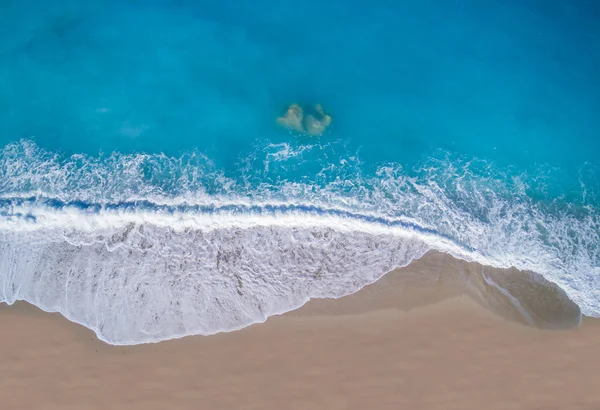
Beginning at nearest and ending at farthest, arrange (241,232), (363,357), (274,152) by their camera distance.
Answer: (363,357) < (241,232) < (274,152)

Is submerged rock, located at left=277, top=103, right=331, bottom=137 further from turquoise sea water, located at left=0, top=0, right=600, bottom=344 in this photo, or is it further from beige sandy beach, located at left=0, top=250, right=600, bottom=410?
beige sandy beach, located at left=0, top=250, right=600, bottom=410

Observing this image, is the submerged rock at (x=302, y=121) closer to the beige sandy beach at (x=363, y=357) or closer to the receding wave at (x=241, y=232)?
the receding wave at (x=241, y=232)

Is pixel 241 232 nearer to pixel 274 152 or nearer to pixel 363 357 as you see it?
pixel 274 152

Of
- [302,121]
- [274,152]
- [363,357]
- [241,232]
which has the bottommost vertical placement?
[363,357]

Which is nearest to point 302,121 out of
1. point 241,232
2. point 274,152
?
point 274,152

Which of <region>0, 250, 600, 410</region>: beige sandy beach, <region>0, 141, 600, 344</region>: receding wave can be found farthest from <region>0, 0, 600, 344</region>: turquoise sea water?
<region>0, 250, 600, 410</region>: beige sandy beach

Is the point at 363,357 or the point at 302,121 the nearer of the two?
the point at 363,357

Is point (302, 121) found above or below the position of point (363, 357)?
above

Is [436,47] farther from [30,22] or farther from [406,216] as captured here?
[30,22]
